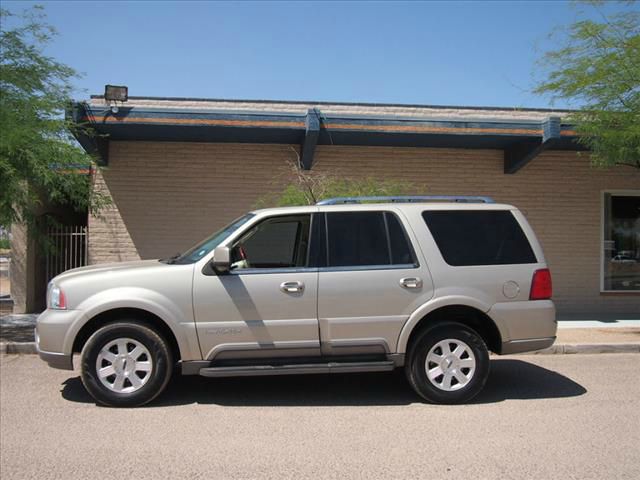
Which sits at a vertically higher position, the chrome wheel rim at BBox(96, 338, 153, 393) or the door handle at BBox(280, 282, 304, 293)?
the door handle at BBox(280, 282, 304, 293)

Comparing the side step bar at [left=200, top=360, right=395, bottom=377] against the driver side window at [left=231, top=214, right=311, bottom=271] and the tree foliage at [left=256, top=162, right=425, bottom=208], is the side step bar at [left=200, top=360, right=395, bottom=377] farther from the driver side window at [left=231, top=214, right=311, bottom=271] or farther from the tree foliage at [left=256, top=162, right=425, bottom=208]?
the tree foliage at [left=256, top=162, right=425, bottom=208]

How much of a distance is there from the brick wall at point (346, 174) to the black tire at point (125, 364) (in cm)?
671

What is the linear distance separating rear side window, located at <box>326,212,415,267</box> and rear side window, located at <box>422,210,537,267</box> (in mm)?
377

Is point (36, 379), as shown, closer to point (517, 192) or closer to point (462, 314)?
point (462, 314)

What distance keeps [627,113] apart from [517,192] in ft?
11.6

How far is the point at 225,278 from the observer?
5.98 m

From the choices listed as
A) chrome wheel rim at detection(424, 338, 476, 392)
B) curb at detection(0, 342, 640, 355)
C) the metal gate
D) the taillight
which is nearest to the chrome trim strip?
chrome wheel rim at detection(424, 338, 476, 392)

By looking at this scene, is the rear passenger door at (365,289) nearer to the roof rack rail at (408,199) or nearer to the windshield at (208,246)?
the roof rack rail at (408,199)

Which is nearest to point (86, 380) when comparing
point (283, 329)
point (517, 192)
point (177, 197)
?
point (283, 329)

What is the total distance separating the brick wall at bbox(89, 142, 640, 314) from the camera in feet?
40.8

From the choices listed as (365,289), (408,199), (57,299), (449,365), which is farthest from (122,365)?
(408,199)

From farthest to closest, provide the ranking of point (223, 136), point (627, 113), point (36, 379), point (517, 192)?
point (517, 192)
point (223, 136)
point (627, 113)
point (36, 379)

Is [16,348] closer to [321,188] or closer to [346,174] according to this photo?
[321,188]

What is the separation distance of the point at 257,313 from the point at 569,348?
5.53 metres
